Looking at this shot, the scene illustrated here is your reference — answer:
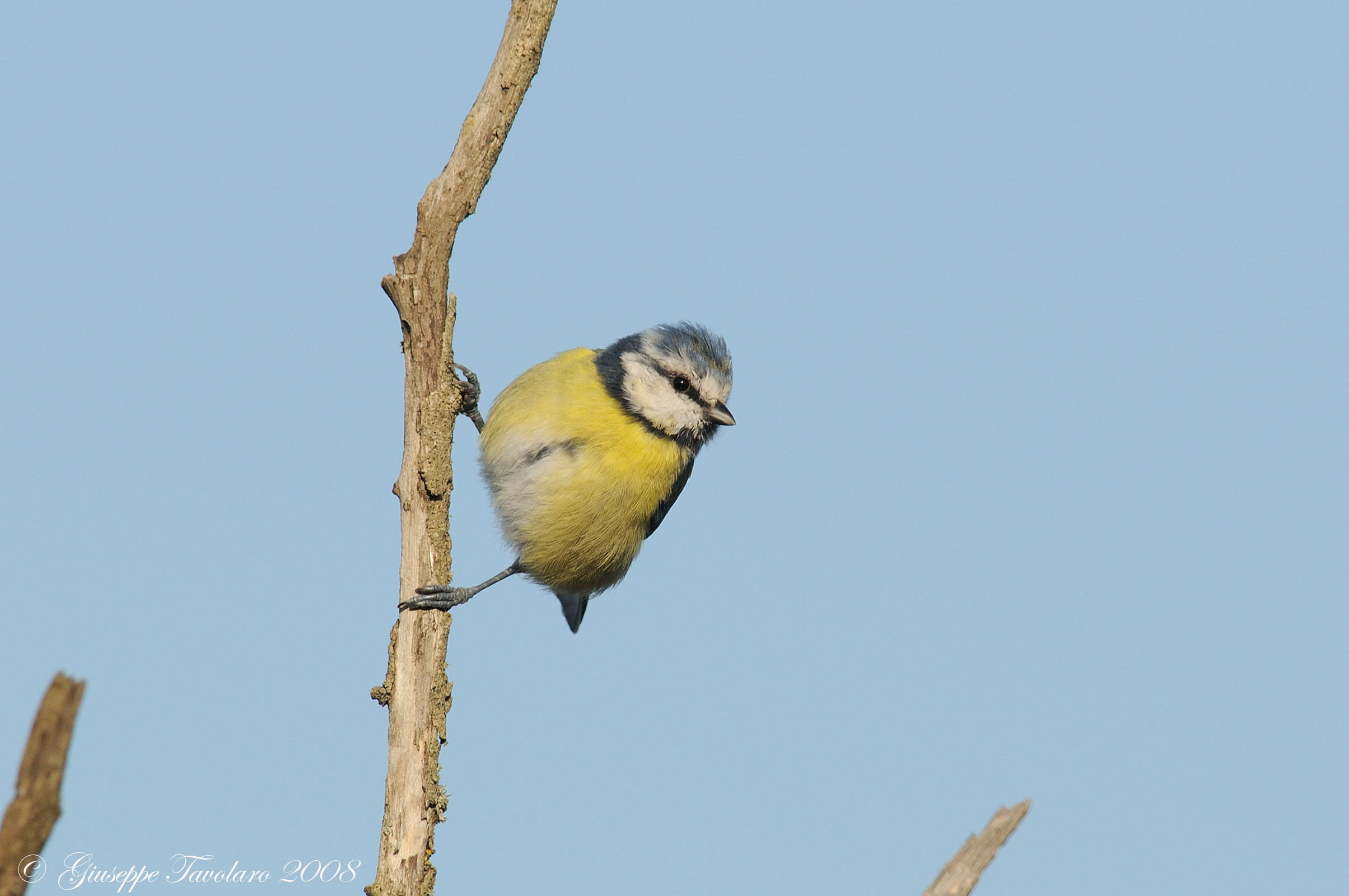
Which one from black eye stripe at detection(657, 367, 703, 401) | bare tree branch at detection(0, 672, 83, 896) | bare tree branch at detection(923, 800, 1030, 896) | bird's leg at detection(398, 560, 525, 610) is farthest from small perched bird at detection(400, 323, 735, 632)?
bare tree branch at detection(0, 672, 83, 896)

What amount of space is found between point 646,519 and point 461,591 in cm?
114

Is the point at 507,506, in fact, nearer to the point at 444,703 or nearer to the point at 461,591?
the point at 461,591

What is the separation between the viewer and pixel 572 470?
528 cm

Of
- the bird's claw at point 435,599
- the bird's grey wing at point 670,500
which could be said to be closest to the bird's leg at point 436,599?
the bird's claw at point 435,599

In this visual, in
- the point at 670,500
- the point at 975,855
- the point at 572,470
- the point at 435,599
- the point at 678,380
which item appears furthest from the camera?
the point at 670,500

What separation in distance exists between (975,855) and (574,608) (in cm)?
332

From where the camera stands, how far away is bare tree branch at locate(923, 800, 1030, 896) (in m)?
3.28

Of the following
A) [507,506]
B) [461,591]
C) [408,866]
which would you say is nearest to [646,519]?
[507,506]

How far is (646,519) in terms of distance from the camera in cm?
565

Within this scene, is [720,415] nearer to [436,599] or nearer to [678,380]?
[678,380]

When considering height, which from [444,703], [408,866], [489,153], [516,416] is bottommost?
[408,866]

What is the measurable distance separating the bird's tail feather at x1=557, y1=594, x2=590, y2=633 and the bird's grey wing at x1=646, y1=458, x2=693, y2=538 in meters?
0.56

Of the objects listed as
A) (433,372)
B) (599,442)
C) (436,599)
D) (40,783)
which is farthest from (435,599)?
(40,783)

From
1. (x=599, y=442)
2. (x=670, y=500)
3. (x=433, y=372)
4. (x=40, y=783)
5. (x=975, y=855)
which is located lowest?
(x=975, y=855)
